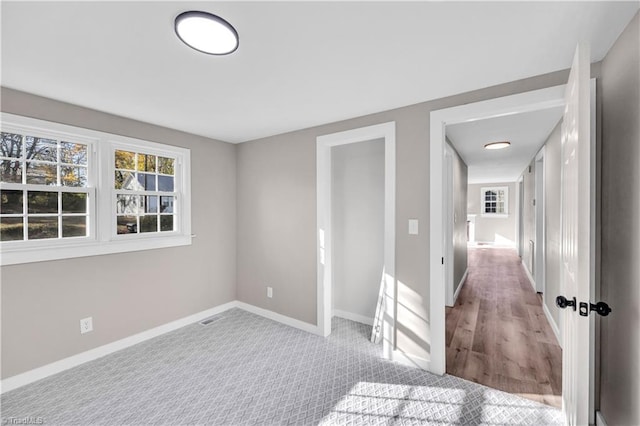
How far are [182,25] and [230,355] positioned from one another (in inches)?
A: 106

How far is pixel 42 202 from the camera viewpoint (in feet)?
8.06

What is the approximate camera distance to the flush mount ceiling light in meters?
1.42

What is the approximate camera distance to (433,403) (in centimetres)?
206

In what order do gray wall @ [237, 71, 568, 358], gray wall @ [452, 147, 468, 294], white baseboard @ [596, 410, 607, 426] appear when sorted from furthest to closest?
gray wall @ [452, 147, 468, 294], gray wall @ [237, 71, 568, 358], white baseboard @ [596, 410, 607, 426]

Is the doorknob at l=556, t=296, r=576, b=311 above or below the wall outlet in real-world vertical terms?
above

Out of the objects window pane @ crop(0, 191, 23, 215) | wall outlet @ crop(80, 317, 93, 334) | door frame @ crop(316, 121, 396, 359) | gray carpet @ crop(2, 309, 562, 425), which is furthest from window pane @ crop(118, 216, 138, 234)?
door frame @ crop(316, 121, 396, 359)

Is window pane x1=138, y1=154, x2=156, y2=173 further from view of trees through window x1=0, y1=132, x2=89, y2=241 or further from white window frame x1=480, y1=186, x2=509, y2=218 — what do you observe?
white window frame x1=480, y1=186, x2=509, y2=218

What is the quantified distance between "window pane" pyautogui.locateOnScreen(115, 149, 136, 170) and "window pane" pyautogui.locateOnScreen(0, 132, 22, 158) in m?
0.71

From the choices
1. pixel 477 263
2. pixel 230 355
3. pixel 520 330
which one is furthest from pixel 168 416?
pixel 477 263

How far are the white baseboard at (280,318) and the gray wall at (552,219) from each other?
274cm

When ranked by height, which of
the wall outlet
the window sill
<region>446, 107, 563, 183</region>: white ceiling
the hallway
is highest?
<region>446, 107, 563, 183</region>: white ceiling

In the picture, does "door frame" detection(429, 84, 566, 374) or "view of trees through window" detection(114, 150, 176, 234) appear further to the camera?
"view of trees through window" detection(114, 150, 176, 234)

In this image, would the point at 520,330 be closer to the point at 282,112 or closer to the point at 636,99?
the point at 636,99

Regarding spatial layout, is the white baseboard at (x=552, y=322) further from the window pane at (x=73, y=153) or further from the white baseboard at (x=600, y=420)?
the window pane at (x=73, y=153)
